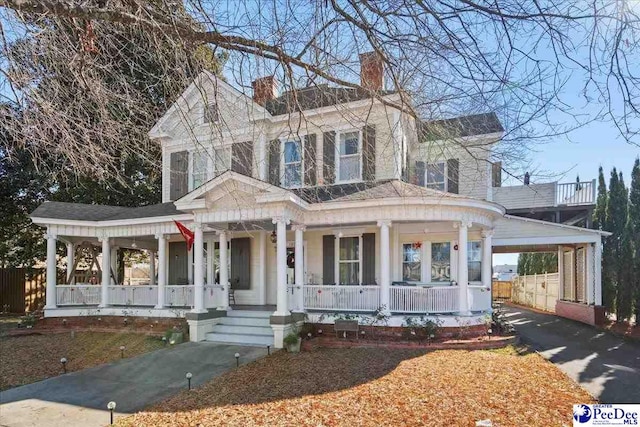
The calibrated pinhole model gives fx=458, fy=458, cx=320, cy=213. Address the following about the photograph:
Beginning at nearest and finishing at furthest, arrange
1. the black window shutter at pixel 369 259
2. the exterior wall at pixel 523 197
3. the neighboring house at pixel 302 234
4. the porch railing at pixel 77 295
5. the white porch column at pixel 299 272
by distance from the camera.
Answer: the neighboring house at pixel 302 234
the white porch column at pixel 299 272
the black window shutter at pixel 369 259
the porch railing at pixel 77 295
the exterior wall at pixel 523 197

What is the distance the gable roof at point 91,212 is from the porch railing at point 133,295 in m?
2.26

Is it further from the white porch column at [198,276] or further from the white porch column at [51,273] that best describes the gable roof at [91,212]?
the white porch column at [198,276]

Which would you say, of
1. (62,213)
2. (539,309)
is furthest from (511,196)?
(62,213)

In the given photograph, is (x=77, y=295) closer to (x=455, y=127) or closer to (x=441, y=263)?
(x=441, y=263)

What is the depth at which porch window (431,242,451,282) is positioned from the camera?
13.6 m

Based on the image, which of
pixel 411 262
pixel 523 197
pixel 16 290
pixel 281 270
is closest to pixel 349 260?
pixel 411 262

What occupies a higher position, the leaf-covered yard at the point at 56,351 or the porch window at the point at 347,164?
the porch window at the point at 347,164

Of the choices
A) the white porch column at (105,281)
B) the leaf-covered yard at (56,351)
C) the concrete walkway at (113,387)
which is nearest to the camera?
the concrete walkway at (113,387)

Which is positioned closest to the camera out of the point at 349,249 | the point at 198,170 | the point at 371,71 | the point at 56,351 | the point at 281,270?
the point at 371,71

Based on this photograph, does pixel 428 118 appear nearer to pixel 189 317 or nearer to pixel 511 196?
pixel 189 317

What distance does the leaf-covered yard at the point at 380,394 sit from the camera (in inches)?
245

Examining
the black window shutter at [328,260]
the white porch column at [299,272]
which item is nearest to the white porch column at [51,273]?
the white porch column at [299,272]

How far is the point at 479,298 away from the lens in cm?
1212

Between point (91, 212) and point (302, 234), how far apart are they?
834 centimetres
